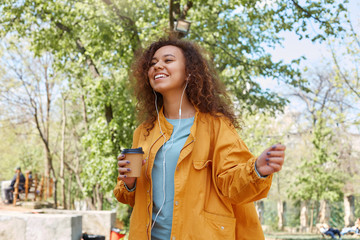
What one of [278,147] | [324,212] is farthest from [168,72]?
[324,212]

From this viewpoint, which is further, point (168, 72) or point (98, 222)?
point (98, 222)

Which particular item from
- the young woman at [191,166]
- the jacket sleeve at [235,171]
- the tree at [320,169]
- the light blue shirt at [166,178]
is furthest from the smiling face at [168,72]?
the tree at [320,169]

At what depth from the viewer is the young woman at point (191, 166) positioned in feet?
6.14

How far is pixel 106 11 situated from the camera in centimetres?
902

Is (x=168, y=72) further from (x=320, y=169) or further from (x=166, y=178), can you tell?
(x=320, y=169)

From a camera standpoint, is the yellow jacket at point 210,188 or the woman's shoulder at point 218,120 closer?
the yellow jacket at point 210,188

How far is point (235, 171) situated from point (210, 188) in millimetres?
194

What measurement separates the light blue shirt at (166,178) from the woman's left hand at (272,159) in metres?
0.54

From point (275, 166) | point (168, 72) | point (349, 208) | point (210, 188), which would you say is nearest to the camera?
point (275, 166)

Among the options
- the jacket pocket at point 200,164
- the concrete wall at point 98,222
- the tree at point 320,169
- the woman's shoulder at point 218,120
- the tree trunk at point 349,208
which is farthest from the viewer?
the tree trunk at point 349,208

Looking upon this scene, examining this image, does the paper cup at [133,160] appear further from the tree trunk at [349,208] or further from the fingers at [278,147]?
the tree trunk at [349,208]

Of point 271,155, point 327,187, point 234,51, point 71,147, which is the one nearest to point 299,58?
point 234,51

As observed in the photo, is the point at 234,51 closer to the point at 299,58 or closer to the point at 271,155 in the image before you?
the point at 299,58

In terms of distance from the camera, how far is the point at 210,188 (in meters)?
1.99
